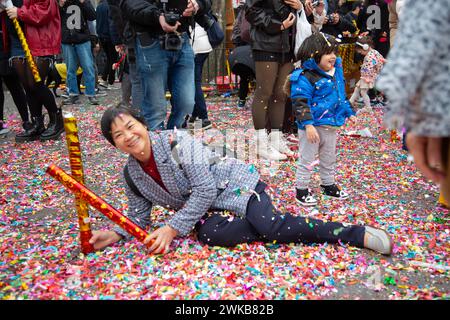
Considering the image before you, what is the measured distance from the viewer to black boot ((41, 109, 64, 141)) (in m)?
5.11

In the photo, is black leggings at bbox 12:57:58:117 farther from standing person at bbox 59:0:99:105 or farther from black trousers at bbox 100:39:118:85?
black trousers at bbox 100:39:118:85

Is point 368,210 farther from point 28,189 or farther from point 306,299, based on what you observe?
point 28,189

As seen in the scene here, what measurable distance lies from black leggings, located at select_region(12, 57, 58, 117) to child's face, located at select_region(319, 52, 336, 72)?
3.12 m

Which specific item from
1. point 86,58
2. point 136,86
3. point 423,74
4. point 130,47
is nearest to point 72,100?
point 86,58

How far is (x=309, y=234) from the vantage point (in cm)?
250

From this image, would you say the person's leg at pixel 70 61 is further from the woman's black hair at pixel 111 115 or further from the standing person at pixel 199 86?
the woman's black hair at pixel 111 115

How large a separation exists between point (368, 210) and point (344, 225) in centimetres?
62

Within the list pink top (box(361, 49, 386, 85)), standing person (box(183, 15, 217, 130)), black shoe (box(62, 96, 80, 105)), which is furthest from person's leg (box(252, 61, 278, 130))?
black shoe (box(62, 96, 80, 105))

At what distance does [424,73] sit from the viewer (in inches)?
45.4

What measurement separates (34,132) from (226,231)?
350 cm

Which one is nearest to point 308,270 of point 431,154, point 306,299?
point 306,299

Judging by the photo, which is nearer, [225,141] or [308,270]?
[308,270]

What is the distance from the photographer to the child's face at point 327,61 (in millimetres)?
3088

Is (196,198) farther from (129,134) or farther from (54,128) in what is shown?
(54,128)
